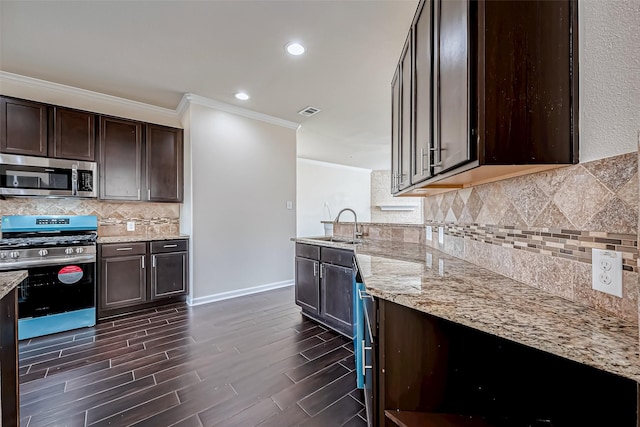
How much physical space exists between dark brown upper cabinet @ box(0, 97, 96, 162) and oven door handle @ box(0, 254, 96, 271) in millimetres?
1093

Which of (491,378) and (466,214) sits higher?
(466,214)

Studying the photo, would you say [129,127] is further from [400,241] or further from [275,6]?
[400,241]

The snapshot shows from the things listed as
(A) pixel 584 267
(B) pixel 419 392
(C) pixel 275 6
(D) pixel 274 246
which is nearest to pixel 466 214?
(A) pixel 584 267

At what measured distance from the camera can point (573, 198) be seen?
893 millimetres

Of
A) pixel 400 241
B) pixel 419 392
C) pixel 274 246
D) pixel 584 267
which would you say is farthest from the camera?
pixel 274 246

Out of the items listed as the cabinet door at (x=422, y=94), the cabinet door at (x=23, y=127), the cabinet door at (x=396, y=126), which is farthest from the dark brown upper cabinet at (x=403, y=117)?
the cabinet door at (x=23, y=127)

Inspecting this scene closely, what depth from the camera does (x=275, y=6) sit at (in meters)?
1.94

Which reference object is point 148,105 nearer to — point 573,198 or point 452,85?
point 452,85

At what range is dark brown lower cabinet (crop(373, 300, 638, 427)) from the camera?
97 cm

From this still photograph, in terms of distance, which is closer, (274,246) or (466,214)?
(466,214)

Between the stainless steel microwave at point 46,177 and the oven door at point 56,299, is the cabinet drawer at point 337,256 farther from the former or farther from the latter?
the stainless steel microwave at point 46,177

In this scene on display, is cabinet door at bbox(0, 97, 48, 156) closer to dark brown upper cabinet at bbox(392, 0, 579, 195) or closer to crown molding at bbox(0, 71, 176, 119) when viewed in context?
crown molding at bbox(0, 71, 176, 119)

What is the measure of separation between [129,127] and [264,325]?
9.37 ft

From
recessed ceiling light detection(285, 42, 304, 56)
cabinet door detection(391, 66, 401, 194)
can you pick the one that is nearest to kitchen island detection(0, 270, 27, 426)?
cabinet door detection(391, 66, 401, 194)
